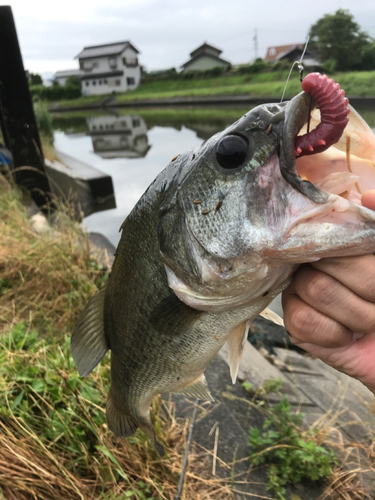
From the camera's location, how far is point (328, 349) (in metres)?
1.28

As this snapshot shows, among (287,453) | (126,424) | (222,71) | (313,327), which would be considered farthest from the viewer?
(222,71)

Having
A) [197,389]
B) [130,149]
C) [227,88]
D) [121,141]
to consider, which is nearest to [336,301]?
[197,389]

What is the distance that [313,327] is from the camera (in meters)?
1.16

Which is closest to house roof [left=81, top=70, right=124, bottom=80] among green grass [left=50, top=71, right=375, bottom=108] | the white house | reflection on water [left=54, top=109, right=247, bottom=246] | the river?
the white house

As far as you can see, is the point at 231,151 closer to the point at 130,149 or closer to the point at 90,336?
the point at 90,336

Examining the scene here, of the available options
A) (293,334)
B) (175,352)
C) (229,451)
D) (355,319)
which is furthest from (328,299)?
(229,451)

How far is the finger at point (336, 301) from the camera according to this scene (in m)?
1.08

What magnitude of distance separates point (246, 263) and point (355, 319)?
386 millimetres

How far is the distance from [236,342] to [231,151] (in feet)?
2.76

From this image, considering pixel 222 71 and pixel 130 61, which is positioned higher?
pixel 130 61

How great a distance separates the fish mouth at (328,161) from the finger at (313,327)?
38 centimetres

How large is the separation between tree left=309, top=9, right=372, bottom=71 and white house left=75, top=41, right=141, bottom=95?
48.2m

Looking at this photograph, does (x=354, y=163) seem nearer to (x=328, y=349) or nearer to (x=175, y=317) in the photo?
(x=328, y=349)

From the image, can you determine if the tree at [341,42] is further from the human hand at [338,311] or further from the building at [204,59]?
the building at [204,59]
